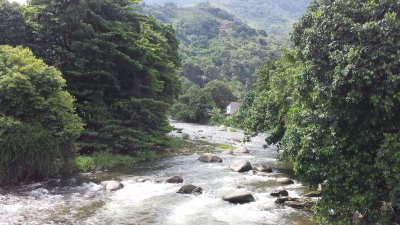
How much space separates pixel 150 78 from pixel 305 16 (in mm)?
18741

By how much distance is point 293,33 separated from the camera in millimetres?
21141

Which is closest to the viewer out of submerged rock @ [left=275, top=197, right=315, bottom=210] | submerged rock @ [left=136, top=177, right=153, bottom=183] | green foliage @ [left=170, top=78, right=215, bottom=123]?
submerged rock @ [left=275, top=197, right=315, bottom=210]

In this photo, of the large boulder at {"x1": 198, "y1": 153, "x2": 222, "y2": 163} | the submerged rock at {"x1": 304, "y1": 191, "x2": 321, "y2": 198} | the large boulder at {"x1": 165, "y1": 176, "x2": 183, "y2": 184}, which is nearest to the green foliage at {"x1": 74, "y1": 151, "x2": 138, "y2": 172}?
the large boulder at {"x1": 198, "y1": 153, "x2": 222, "y2": 163}

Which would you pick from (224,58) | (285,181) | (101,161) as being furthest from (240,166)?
(224,58)

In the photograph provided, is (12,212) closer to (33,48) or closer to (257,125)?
(33,48)

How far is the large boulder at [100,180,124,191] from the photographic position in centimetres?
2161

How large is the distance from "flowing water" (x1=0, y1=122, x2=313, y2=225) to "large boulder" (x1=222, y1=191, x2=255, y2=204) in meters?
0.41

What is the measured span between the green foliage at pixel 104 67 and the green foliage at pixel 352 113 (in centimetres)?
2016

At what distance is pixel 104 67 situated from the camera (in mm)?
31812

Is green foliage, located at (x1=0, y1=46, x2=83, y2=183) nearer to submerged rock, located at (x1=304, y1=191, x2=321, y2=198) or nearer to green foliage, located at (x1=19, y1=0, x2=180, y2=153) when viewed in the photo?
green foliage, located at (x1=19, y1=0, x2=180, y2=153)

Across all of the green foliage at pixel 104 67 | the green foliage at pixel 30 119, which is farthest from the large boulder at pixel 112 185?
the green foliage at pixel 104 67

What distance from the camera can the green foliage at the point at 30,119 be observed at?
2086cm

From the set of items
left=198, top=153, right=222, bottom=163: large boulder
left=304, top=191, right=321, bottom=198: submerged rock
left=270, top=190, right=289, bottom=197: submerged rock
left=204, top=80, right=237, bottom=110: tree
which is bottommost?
left=198, top=153, right=222, bottom=163: large boulder

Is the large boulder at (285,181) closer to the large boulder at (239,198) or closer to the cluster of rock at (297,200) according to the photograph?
the cluster of rock at (297,200)
